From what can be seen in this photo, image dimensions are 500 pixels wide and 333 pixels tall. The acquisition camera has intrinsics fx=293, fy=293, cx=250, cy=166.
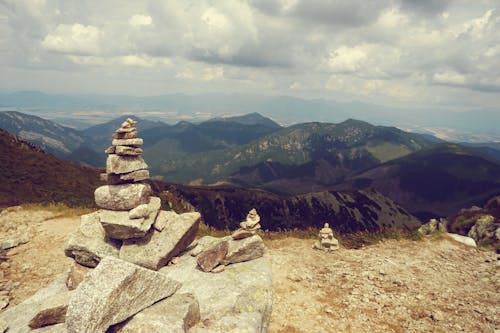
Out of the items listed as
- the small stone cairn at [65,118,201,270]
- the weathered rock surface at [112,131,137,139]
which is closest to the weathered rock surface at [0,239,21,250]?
the small stone cairn at [65,118,201,270]

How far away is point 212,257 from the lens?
53.7 feet

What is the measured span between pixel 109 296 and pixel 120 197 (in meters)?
8.89

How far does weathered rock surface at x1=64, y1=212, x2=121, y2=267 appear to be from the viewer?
16.9 meters

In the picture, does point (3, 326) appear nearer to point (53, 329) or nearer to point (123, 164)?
point (53, 329)

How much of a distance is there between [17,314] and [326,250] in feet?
68.0

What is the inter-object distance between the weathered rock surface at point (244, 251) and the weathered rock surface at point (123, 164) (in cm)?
785

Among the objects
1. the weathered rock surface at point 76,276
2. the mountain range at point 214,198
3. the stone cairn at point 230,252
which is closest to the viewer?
the weathered rock surface at point 76,276

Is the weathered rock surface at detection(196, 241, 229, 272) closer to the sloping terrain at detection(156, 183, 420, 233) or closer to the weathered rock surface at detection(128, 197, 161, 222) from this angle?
the weathered rock surface at detection(128, 197, 161, 222)

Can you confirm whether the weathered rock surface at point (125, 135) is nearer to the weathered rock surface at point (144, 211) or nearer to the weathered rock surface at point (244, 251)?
the weathered rock surface at point (144, 211)

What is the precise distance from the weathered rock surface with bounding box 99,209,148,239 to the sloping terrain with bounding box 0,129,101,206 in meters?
25.2

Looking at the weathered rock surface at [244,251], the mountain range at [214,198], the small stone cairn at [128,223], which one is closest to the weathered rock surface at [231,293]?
the weathered rock surface at [244,251]

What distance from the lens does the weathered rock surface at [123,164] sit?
58.6 feet

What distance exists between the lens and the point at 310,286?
18.8 meters

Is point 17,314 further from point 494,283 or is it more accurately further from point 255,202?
point 255,202
